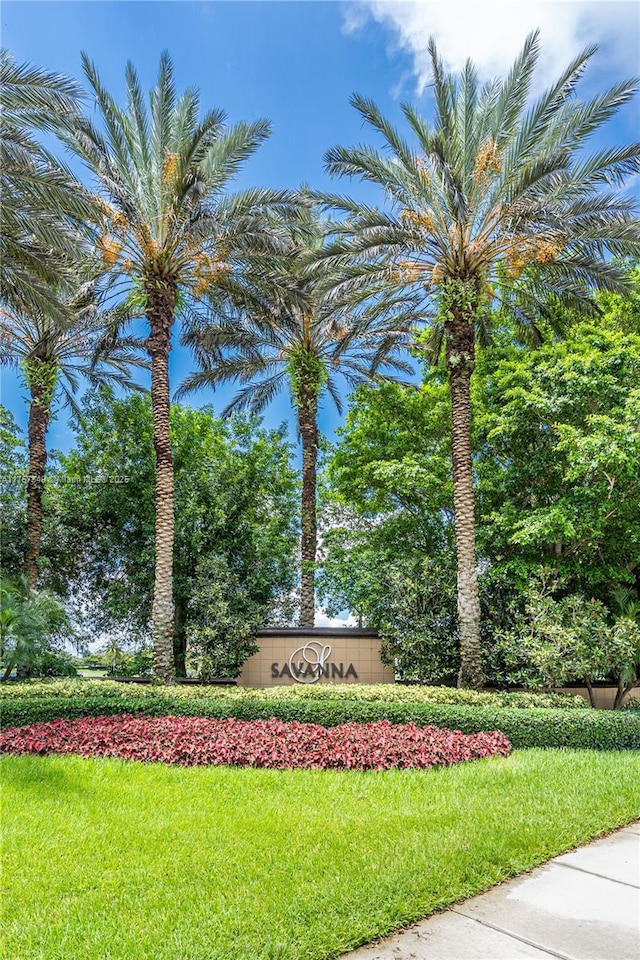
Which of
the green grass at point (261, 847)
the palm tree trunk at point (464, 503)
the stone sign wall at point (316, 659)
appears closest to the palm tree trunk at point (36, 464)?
the stone sign wall at point (316, 659)

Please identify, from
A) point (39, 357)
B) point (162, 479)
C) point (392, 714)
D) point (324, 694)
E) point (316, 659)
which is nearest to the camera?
point (392, 714)

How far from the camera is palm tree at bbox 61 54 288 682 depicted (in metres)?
13.3

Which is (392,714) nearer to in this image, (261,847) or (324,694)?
(324,694)

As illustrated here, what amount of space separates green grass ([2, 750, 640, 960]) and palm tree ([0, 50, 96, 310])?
8844mm

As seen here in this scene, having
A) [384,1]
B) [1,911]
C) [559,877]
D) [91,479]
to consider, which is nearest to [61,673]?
[91,479]

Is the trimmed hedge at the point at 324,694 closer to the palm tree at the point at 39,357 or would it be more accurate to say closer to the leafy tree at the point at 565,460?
the leafy tree at the point at 565,460

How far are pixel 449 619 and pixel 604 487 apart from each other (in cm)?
493

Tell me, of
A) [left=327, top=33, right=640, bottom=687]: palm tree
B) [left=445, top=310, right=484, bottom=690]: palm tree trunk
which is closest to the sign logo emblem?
[left=445, top=310, right=484, bottom=690]: palm tree trunk

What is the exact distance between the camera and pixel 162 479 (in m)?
14.5

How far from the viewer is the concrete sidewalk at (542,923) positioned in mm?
3428

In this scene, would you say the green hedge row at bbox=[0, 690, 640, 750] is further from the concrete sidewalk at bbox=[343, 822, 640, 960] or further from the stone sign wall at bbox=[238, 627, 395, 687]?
the concrete sidewalk at bbox=[343, 822, 640, 960]

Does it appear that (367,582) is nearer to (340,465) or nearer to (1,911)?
(340,465)

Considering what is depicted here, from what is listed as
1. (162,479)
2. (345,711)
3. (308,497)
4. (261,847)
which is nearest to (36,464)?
(162,479)

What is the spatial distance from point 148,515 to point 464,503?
10.2 meters
